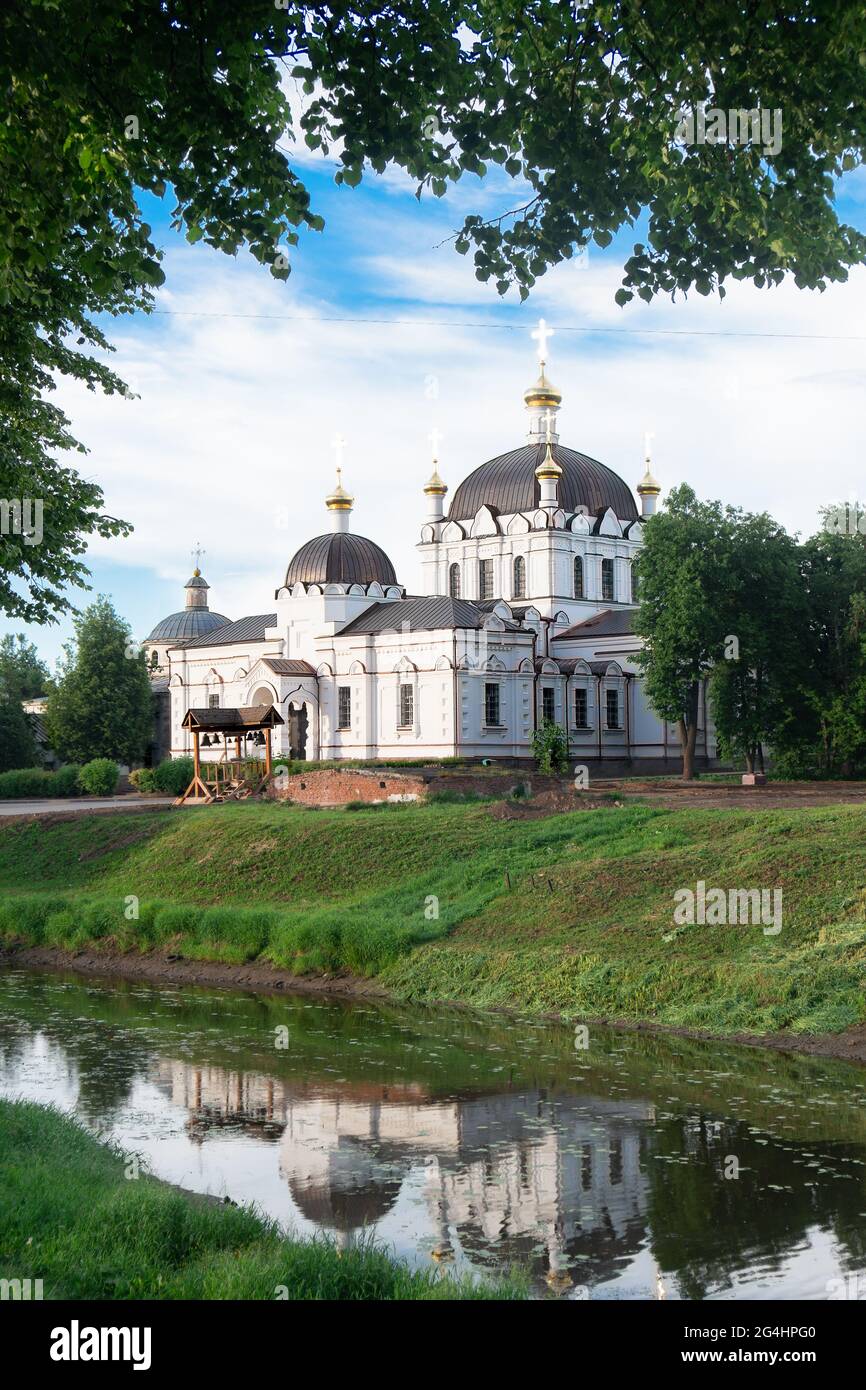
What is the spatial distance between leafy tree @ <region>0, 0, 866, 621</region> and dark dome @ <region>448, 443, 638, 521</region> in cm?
4900

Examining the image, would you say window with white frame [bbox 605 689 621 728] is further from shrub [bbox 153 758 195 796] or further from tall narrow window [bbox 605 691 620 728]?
shrub [bbox 153 758 195 796]

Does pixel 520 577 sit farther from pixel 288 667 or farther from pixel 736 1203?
pixel 736 1203

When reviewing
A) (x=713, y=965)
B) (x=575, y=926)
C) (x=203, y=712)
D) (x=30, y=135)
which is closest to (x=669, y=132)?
(x=30, y=135)

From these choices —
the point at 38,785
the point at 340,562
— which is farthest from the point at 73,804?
the point at 340,562

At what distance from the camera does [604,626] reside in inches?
2138

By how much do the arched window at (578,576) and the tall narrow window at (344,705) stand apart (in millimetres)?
11670

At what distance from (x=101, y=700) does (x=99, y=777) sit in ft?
46.2

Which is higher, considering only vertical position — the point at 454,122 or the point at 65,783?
the point at 454,122

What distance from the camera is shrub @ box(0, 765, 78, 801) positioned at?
150ft

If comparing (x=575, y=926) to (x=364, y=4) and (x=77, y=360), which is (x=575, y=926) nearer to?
(x=77, y=360)

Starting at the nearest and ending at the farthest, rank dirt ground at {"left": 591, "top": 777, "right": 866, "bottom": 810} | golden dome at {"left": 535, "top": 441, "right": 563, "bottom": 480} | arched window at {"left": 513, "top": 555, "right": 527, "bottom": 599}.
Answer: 1. dirt ground at {"left": 591, "top": 777, "right": 866, "bottom": 810}
2. golden dome at {"left": 535, "top": 441, "right": 563, "bottom": 480}
3. arched window at {"left": 513, "top": 555, "right": 527, "bottom": 599}

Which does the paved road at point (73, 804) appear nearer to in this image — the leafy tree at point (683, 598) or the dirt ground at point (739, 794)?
the dirt ground at point (739, 794)

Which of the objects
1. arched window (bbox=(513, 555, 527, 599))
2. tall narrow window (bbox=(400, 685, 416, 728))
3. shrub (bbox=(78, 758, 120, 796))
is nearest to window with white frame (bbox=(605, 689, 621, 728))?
arched window (bbox=(513, 555, 527, 599))

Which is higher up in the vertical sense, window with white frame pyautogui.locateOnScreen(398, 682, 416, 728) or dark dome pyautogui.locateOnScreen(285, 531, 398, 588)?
dark dome pyautogui.locateOnScreen(285, 531, 398, 588)
